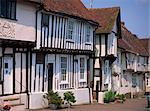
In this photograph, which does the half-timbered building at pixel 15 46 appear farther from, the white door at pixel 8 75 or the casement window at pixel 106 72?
the casement window at pixel 106 72

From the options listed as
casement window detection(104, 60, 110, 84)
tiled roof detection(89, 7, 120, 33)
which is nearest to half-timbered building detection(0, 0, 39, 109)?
tiled roof detection(89, 7, 120, 33)

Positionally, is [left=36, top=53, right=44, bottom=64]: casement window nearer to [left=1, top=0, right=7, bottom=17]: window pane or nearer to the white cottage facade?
the white cottage facade

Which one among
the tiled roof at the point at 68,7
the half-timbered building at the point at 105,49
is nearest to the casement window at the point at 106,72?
the half-timbered building at the point at 105,49

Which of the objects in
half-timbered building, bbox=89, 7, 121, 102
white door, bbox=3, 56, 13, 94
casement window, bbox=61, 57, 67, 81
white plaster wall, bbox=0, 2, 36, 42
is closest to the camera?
white door, bbox=3, 56, 13, 94

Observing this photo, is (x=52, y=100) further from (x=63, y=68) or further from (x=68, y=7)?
(x=68, y=7)

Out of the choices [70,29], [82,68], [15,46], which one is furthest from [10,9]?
[82,68]

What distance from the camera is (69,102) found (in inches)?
959

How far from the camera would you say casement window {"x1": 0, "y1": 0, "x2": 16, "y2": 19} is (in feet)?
62.8

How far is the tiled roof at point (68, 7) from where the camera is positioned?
23.5 m

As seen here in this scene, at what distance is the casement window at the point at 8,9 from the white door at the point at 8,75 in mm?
2394

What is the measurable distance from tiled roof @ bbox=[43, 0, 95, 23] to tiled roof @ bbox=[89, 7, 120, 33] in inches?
122

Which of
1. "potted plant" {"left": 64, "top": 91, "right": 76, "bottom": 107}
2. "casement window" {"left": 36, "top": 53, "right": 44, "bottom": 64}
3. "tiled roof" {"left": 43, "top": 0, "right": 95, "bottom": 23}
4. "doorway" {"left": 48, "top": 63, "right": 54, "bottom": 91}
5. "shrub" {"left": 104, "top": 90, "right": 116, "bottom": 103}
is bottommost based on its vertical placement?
"shrub" {"left": 104, "top": 90, "right": 116, "bottom": 103}

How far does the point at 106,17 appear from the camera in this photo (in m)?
34.0

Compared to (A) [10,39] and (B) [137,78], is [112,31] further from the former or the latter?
(B) [137,78]
